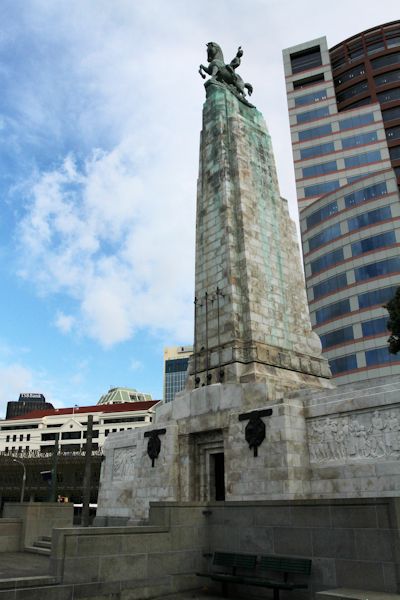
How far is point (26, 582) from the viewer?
10.8 metres

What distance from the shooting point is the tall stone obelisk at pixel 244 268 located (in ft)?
79.9

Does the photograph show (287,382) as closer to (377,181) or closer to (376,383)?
(376,383)

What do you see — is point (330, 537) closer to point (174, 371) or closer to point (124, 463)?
point (124, 463)

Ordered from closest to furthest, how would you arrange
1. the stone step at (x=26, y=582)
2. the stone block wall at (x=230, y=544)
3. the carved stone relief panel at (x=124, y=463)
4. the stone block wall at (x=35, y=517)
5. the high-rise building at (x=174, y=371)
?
the stone step at (x=26, y=582) < the stone block wall at (x=230, y=544) < the stone block wall at (x=35, y=517) < the carved stone relief panel at (x=124, y=463) < the high-rise building at (x=174, y=371)

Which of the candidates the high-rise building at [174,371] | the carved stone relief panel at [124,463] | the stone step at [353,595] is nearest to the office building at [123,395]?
the high-rise building at [174,371]

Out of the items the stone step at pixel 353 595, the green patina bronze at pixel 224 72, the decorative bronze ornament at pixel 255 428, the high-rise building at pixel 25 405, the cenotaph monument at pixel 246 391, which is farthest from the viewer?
the high-rise building at pixel 25 405

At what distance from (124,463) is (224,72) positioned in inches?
978

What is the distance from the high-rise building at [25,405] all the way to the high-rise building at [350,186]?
480ft

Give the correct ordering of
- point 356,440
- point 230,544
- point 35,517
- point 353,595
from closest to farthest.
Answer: point 353,595 → point 230,544 → point 356,440 → point 35,517

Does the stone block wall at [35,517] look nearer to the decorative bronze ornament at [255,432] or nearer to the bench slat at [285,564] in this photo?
the decorative bronze ornament at [255,432]

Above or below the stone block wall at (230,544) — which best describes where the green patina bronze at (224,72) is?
above

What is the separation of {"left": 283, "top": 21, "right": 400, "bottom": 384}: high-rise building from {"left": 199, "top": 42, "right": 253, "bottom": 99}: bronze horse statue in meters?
30.4

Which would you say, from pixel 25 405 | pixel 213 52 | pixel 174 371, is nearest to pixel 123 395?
pixel 174 371

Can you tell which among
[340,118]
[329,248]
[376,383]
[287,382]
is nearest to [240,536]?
[376,383]
